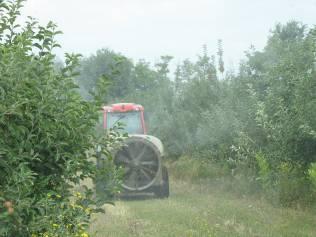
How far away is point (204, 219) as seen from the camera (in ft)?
35.7

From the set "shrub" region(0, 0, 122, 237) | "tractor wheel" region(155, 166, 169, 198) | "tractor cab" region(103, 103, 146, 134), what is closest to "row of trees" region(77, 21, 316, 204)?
"shrub" region(0, 0, 122, 237)

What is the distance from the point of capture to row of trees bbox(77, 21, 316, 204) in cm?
1218

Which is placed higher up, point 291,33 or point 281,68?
point 291,33

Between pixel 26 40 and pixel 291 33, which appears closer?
pixel 26 40

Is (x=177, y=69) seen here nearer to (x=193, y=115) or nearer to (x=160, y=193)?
(x=193, y=115)

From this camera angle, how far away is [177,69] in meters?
34.7

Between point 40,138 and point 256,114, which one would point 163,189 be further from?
point 40,138

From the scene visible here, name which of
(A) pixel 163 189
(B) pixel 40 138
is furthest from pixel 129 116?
(B) pixel 40 138

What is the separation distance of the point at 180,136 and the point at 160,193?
7243 mm

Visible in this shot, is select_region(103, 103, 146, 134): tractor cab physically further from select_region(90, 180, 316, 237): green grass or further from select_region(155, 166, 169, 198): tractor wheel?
select_region(90, 180, 316, 237): green grass

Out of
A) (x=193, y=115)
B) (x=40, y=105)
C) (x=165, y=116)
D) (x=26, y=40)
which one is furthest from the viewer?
(x=165, y=116)

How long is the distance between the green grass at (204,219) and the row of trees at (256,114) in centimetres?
85

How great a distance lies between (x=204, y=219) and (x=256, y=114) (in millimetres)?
3456

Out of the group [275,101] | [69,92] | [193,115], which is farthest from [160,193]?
[69,92]
